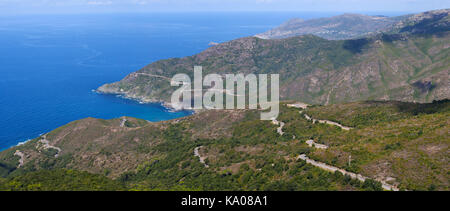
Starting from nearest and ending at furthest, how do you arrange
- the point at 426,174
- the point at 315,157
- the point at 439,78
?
1. the point at 426,174
2. the point at 315,157
3. the point at 439,78

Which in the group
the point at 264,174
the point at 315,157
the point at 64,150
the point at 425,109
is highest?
the point at 425,109

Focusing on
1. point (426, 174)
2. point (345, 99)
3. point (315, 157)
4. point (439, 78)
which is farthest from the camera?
point (345, 99)

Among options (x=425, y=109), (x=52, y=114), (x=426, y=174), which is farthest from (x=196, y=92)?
(x=426, y=174)

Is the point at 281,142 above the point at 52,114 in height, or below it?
above

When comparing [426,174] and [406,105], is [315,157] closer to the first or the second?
[426,174]
